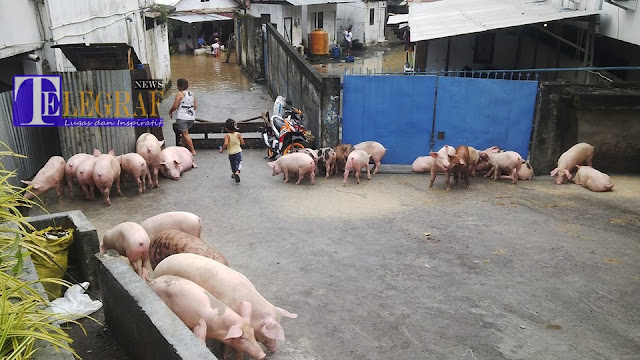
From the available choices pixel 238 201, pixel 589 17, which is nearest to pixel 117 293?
pixel 238 201

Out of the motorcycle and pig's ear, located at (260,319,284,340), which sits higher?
the motorcycle


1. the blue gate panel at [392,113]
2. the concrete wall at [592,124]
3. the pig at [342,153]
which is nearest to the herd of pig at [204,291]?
the pig at [342,153]

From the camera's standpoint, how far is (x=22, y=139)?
8.27 metres

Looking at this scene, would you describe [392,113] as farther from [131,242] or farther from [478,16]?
[131,242]

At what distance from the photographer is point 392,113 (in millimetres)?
9828

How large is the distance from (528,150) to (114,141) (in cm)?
742

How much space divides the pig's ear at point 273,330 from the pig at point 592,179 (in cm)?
646

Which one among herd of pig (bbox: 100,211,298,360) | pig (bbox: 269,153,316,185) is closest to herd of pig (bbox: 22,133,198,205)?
pig (bbox: 269,153,316,185)

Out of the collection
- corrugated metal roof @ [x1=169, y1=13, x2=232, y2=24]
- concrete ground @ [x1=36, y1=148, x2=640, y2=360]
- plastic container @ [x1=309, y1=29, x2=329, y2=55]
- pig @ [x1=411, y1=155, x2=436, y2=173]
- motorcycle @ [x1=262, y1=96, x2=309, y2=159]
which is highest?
corrugated metal roof @ [x1=169, y1=13, x2=232, y2=24]

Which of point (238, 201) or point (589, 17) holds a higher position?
point (589, 17)

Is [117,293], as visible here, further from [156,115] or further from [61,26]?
[61,26]

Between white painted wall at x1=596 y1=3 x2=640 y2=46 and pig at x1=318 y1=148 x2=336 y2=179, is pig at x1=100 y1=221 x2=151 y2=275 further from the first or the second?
white painted wall at x1=596 y1=3 x2=640 y2=46

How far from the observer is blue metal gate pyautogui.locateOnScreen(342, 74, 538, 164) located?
31.3ft

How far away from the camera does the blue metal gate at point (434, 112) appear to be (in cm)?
955
